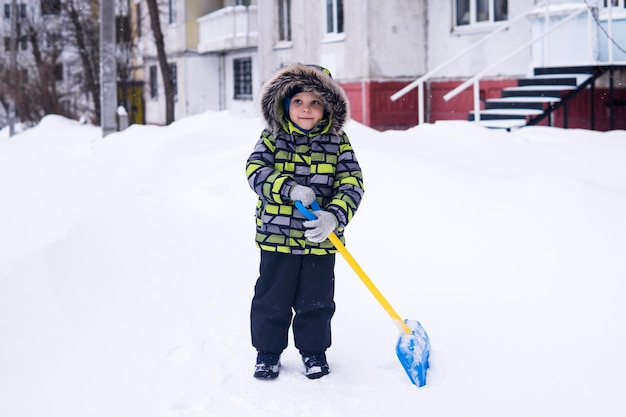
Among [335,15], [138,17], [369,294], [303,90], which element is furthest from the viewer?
[138,17]

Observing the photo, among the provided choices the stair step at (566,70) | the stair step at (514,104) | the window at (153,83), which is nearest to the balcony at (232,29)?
the window at (153,83)

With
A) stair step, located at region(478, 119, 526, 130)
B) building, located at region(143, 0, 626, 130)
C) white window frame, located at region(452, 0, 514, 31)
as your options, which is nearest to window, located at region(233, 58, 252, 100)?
building, located at region(143, 0, 626, 130)

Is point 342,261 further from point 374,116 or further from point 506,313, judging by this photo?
point 374,116

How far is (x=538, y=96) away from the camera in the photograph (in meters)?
11.6

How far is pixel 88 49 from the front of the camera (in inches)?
1196

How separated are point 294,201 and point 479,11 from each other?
39.7 feet

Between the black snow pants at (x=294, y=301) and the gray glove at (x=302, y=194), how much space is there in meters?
0.36

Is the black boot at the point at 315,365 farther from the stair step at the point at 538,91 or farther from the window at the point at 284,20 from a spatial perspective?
the window at the point at 284,20

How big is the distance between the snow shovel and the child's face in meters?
0.40

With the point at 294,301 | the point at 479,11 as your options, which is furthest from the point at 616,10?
the point at 294,301

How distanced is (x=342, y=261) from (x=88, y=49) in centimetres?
2667

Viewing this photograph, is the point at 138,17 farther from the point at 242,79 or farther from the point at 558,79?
the point at 558,79

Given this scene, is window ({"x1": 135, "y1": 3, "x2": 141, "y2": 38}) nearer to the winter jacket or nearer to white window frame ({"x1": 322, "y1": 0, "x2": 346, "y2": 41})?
white window frame ({"x1": 322, "y1": 0, "x2": 346, "y2": 41})

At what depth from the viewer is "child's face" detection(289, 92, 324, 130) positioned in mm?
3705
